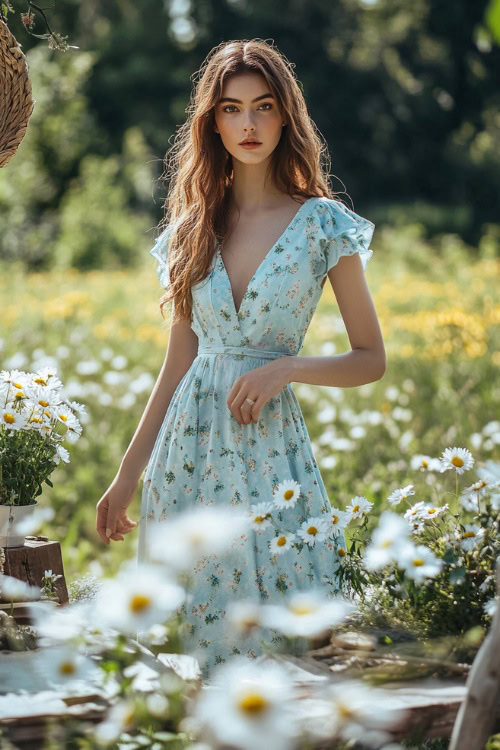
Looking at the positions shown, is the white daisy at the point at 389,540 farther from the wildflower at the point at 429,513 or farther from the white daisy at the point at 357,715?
the wildflower at the point at 429,513

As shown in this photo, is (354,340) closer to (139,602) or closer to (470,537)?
(470,537)

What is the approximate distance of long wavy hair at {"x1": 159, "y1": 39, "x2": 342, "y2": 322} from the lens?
215 cm

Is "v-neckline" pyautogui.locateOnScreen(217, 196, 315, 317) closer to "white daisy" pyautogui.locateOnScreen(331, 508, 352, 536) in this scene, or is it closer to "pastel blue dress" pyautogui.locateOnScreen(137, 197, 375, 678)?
"pastel blue dress" pyautogui.locateOnScreen(137, 197, 375, 678)

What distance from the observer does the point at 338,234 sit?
2.07 metres

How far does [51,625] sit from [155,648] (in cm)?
29

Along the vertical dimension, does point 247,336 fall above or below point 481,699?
above

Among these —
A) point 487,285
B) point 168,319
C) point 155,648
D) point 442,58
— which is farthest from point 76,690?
point 442,58

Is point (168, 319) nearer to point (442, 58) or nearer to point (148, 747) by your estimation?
point (148, 747)

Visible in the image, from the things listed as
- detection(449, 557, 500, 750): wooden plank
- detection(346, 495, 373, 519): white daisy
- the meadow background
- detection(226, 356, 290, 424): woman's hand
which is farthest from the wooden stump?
the meadow background

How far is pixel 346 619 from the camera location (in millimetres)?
1536

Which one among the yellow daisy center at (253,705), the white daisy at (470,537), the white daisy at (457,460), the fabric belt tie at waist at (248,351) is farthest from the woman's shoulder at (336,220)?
the yellow daisy center at (253,705)

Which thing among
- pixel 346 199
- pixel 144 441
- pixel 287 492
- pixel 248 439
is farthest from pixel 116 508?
pixel 346 199

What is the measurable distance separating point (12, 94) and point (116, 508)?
954mm

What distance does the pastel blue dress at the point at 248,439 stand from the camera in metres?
1.94
